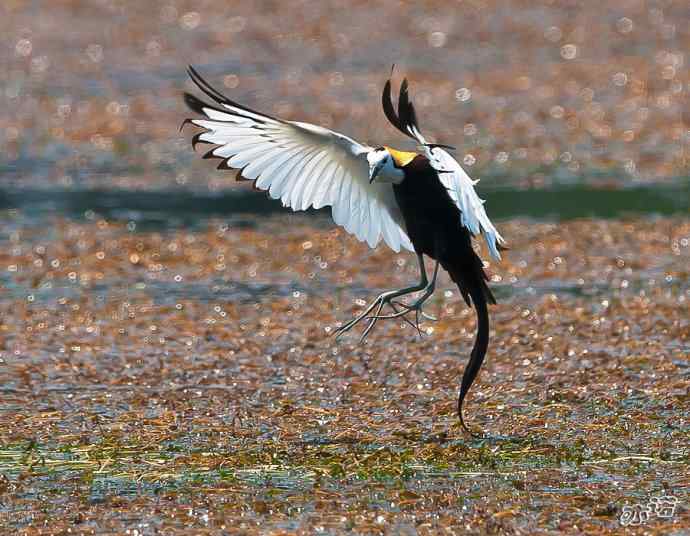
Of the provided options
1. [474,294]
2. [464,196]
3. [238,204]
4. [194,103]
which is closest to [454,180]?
[464,196]

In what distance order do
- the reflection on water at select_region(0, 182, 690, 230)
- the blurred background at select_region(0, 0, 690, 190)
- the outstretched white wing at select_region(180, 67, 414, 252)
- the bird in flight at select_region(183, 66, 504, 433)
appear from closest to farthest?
the bird in flight at select_region(183, 66, 504, 433) → the outstretched white wing at select_region(180, 67, 414, 252) → the reflection on water at select_region(0, 182, 690, 230) → the blurred background at select_region(0, 0, 690, 190)

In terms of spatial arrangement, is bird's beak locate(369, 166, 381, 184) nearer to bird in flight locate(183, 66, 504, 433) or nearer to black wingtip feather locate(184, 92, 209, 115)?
bird in flight locate(183, 66, 504, 433)

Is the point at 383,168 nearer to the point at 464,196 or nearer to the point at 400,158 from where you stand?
the point at 400,158

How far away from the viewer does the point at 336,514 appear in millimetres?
5367

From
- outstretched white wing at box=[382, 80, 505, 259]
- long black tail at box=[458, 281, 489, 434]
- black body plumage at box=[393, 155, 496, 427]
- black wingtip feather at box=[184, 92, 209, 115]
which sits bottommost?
long black tail at box=[458, 281, 489, 434]

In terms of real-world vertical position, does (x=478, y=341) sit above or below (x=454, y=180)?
below

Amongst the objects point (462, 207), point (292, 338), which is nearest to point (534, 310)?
point (292, 338)

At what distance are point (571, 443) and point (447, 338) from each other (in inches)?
80.0

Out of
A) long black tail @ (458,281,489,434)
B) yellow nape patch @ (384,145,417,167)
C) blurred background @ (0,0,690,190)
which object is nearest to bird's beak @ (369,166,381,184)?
yellow nape patch @ (384,145,417,167)

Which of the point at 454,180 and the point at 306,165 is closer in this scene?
the point at 454,180

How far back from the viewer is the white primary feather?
6.19 metres

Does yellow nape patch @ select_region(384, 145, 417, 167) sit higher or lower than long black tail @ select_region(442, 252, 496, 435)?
higher

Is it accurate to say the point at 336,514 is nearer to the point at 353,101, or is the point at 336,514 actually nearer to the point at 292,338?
the point at 292,338

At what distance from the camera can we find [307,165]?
638 centimetres
